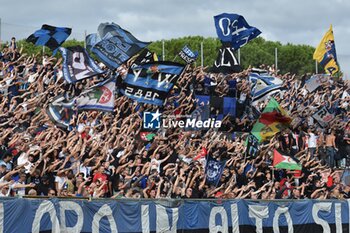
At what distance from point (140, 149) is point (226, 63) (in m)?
10.1

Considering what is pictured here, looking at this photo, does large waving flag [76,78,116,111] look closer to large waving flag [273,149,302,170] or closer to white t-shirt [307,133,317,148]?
large waving flag [273,149,302,170]

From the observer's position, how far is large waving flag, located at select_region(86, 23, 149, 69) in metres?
28.6

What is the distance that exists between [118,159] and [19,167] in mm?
4921

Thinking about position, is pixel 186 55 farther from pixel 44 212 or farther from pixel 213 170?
pixel 44 212

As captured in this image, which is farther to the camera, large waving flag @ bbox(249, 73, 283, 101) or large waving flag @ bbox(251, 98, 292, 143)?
large waving flag @ bbox(249, 73, 283, 101)

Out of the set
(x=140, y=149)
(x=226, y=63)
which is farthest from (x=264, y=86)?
(x=140, y=149)

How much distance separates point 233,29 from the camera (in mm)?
37062

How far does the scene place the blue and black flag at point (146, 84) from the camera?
90.1 ft

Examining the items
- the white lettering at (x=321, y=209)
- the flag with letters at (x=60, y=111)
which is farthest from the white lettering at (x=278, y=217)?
the flag with letters at (x=60, y=111)

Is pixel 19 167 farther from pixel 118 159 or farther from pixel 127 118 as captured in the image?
pixel 127 118

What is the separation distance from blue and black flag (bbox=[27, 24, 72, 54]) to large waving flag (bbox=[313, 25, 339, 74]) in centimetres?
1746

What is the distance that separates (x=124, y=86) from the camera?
27422 millimetres

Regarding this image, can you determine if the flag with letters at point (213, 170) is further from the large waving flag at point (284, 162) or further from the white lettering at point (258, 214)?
the large waving flag at point (284, 162)

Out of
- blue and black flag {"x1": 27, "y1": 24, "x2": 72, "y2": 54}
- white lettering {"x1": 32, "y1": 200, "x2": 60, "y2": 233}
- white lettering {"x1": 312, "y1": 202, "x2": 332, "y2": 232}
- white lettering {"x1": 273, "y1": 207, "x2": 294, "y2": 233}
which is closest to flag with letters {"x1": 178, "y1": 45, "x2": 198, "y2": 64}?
blue and black flag {"x1": 27, "y1": 24, "x2": 72, "y2": 54}
